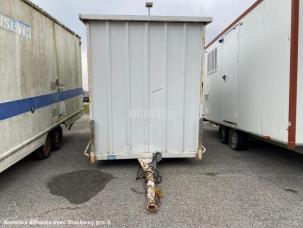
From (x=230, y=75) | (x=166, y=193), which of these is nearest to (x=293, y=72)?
(x=166, y=193)

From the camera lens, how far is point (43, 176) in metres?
5.26

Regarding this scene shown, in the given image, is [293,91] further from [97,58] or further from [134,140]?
[97,58]

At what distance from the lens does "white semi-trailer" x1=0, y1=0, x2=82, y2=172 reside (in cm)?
431

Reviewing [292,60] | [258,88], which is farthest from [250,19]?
[292,60]

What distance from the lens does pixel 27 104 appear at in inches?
200

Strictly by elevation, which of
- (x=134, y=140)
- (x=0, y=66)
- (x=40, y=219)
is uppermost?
(x=0, y=66)

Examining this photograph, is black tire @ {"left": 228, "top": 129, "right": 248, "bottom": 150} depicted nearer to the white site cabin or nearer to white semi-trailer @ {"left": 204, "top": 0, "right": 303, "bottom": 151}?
white semi-trailer @ {"left": 204, "top": 0, "right": 303, "bottom": 151}

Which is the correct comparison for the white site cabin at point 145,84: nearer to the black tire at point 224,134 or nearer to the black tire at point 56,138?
the black tire at point 56,138

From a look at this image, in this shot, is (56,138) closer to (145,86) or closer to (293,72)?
(145,86)

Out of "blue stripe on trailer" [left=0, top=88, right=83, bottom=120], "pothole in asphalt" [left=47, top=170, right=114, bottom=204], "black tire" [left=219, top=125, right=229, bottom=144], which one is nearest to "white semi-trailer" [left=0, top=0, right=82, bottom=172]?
"blue stripe on trailer" [left=0, top=88, right=83, bottom=120]

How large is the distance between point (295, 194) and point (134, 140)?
2.94 metres

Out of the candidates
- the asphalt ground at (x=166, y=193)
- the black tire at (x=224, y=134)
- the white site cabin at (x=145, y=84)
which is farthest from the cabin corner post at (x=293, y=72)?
the black tire at (x=224, y=134)

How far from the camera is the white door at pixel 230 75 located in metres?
6.90

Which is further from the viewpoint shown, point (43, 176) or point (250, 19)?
point (250, 19)
